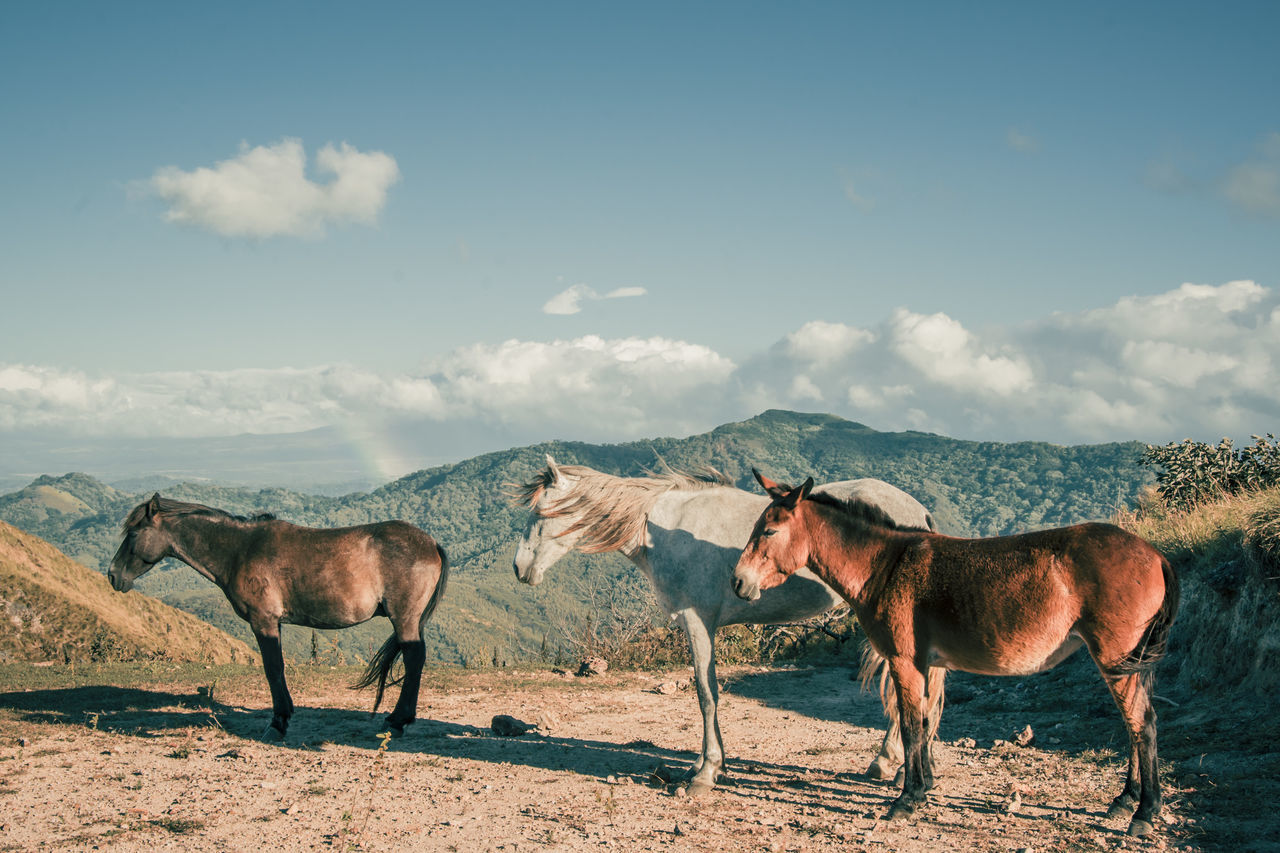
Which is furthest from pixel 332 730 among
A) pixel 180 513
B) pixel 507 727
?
pixel 180 513

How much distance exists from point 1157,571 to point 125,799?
24.5 ft

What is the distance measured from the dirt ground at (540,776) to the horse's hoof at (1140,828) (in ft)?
0.27

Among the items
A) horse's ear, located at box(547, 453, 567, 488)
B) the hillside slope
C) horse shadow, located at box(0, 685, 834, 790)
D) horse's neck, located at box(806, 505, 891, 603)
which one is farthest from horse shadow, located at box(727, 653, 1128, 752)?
the hillside slope

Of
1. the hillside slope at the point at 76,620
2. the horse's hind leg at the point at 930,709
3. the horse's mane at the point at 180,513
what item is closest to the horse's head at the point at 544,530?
the horse's mane at the point at 180,513

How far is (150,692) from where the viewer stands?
10484 mm

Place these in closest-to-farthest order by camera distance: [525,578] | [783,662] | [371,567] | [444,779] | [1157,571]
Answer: [1157,571], [444,779], [525,578], [371,567], [783,662]

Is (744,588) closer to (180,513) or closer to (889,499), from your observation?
(889,499)

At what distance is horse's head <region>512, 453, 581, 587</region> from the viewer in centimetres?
776

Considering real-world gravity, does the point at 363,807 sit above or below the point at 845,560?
below

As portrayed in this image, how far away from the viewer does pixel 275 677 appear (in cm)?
841

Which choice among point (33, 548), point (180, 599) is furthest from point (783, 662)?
point (180, 599)

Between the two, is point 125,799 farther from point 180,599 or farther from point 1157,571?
A: point 180,599

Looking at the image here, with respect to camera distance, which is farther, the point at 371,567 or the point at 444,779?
the point at 371,567

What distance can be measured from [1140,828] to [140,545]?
927 cm
